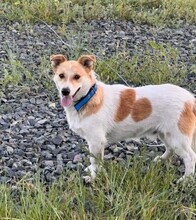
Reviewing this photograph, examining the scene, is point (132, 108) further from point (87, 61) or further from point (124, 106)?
point (87, 61)

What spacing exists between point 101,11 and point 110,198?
22.9 feet

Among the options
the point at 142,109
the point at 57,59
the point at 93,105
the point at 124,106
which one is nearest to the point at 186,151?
the point at 142,109

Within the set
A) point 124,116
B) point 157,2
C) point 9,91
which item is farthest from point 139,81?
point 157,2

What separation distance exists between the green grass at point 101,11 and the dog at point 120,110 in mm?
5228

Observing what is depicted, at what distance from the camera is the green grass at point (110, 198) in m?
3.31

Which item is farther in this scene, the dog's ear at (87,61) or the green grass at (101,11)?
the green grass at (101,11)

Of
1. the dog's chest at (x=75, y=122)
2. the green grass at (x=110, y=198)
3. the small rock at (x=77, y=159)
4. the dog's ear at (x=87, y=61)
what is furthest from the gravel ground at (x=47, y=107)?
the dog's ear at (x=87, y=61)

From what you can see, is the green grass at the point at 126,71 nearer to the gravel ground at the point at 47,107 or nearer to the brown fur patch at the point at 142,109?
the gravel ground at the point at 47,107

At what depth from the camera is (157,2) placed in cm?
1084

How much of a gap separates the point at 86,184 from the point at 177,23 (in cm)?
646

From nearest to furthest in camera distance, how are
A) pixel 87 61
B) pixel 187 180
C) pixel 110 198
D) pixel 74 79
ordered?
pixel 110 198, pixel 187 180, pixel 74 79, pixel 87 61

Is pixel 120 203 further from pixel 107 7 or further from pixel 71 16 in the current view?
pixel 107 7

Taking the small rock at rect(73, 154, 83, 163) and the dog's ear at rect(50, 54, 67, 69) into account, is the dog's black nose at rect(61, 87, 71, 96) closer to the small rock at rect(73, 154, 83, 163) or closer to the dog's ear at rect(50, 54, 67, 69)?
the dog's ear at rect(50, 54, 67, 69)

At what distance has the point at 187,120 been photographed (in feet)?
13.5
